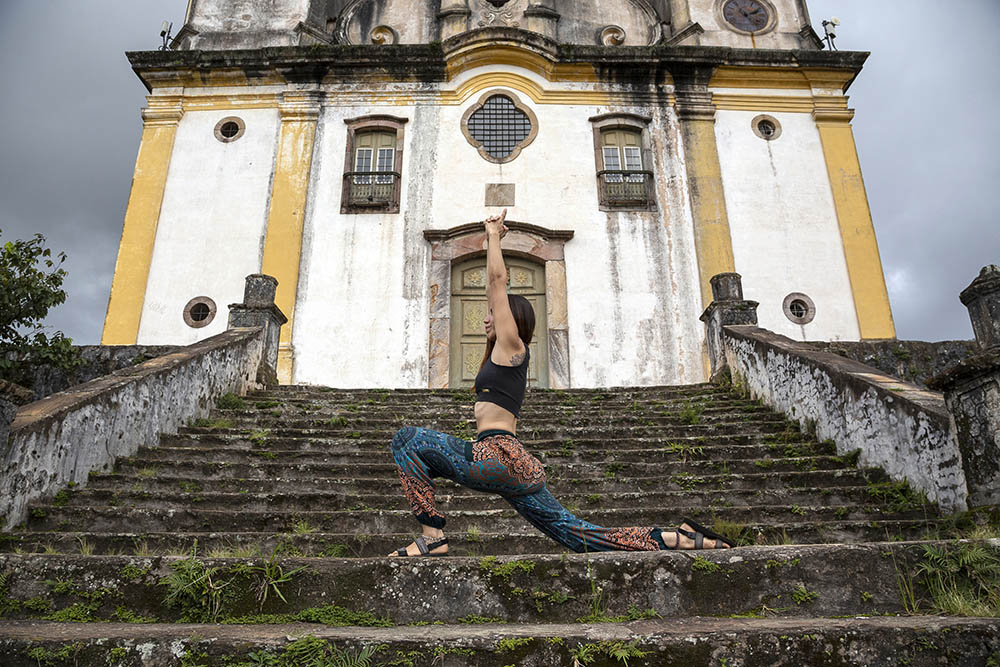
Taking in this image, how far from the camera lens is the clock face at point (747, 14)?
14.1 meters

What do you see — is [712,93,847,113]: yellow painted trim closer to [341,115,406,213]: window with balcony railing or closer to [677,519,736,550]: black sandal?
[341,115,406,213]: window with balcony railing

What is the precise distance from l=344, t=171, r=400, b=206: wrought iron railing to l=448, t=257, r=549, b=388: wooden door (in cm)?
175

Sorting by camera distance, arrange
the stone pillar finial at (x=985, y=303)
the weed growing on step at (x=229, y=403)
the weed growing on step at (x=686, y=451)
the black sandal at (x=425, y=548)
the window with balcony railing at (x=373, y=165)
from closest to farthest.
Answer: the black sandal at (x=425, y=548) → the weed growing on step at (x=686, y=451) → the stone pillar finial at (x=985, y=303) → the weed growing on step at (x=229, y=403) → the window with balcony railing at (x=373, y=165)

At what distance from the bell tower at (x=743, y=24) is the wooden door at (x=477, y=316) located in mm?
5715

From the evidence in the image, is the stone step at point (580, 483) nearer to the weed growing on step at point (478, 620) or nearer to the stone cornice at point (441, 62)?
the weed growing on step at point (478, 620)

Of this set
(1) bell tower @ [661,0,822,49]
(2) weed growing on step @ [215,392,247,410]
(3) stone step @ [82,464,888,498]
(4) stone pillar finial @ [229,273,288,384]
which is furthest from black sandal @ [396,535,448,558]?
(1) bell tower @ [661,0,822,49]

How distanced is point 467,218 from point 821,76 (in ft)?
23.3

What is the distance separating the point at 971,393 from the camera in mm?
4082

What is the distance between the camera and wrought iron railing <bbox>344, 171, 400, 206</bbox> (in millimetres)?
12328

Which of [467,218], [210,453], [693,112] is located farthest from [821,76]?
[210,453]

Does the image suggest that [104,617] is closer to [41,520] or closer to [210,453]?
[41,520]

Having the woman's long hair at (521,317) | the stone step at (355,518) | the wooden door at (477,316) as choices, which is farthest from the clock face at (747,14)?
the woman's long hair at (521,317)

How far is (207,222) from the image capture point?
40.8 feet

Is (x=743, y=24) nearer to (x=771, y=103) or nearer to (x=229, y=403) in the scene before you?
(x=771, y=103)
